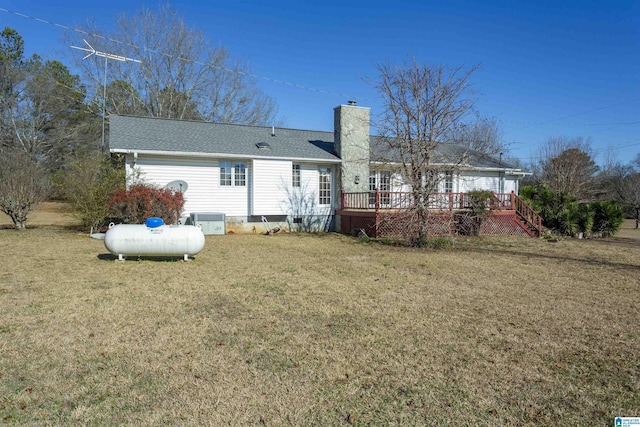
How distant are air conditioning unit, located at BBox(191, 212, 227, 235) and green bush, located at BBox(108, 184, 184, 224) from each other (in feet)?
6.16

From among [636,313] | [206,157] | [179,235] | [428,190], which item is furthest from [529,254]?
[206,157]

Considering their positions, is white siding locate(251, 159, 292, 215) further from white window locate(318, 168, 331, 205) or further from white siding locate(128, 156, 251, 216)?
white window locate(318, 168, 331, 205)

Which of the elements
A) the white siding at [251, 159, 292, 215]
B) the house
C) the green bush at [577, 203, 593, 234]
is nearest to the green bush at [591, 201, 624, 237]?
the green bush at [577, 203, 593, 234]

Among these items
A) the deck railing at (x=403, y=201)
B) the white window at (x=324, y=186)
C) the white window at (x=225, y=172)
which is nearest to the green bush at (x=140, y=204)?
the white window at (x=225, y=172)

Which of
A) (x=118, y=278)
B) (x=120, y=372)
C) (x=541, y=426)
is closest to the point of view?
(x=541, y=426)

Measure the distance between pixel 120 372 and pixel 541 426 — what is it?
11.0 feet

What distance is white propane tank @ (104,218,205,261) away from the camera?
28.8ft

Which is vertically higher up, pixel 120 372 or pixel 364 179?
pixel 364 179

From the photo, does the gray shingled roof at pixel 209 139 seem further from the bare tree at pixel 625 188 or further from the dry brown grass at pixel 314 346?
the bare tree at pixel 625 188

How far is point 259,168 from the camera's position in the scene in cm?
1614

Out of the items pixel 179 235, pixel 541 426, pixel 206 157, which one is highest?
pixel 206 157

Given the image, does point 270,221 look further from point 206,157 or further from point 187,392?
point 187,392

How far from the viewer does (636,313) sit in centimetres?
562

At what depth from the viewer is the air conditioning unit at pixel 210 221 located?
1493 centimetres
